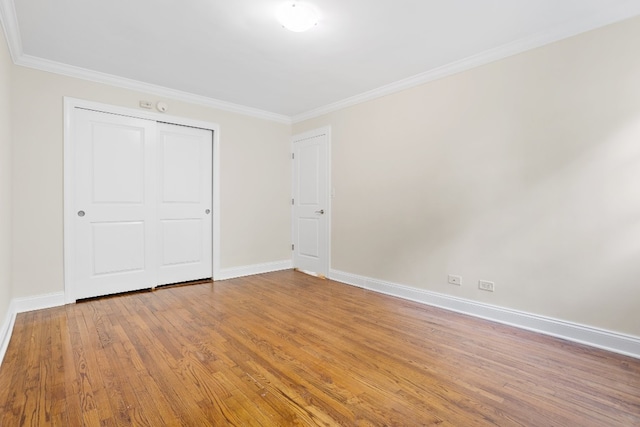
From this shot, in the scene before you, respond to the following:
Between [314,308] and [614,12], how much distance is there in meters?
3.55

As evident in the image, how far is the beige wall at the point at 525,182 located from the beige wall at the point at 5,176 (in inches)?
143

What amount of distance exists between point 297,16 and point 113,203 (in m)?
3.03

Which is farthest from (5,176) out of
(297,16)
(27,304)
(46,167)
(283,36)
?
(297,16)

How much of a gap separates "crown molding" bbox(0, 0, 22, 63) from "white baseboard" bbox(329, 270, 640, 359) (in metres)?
4.25

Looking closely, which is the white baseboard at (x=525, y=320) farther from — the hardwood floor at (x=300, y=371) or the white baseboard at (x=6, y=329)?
the white baseboard at (x=6, y=329)

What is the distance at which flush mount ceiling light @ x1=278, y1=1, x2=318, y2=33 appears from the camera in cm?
228

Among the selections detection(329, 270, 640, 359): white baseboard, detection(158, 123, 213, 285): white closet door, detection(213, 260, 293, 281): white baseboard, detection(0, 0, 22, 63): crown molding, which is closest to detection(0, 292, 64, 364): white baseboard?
detection(158, 123, 213, 285): white closet door

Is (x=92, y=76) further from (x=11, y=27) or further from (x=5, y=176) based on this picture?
(x=5, y=176)

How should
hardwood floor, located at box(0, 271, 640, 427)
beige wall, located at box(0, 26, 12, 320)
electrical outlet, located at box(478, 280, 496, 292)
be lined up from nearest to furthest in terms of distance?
1. hardwood floor, located at box(0, 271, 640, 427)
2. beige wall, located at box(0, 26, 12, 320)
3. electrical outlet, located at box(478, 280, 496, 292)

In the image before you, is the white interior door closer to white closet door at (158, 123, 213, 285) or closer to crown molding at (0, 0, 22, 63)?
white closet door at (158, 123, 213, 285)

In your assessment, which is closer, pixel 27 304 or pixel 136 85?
pixel 27 304

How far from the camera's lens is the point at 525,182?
2760mm

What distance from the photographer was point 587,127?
8.04 ft

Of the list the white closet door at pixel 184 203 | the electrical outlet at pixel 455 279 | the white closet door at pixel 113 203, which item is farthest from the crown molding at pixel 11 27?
the electrical outlet at pixel 455 279
